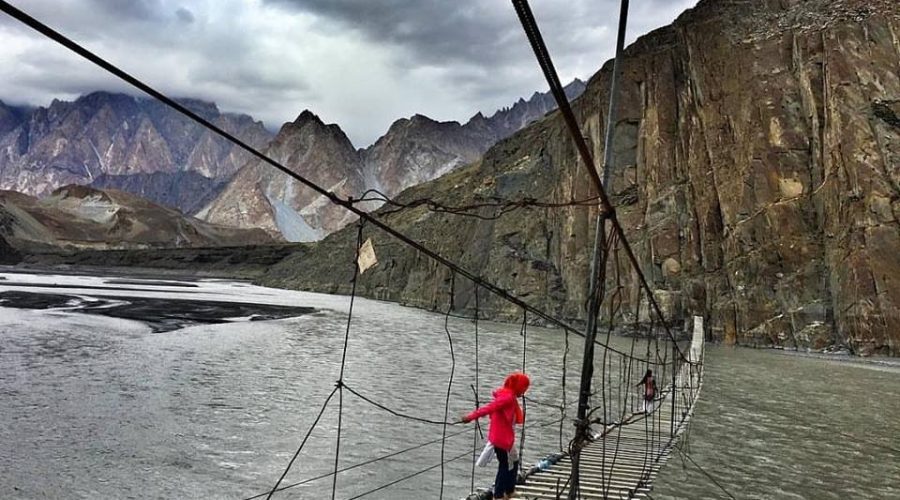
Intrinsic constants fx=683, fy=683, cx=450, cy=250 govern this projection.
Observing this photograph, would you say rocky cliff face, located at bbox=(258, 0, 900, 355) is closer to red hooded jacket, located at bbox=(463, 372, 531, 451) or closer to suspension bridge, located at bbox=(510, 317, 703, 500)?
suspension bridge, located at bbox=(510, 317, 703, 500)

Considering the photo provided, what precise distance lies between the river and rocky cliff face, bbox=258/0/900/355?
8427 mm

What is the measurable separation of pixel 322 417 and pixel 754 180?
134ft

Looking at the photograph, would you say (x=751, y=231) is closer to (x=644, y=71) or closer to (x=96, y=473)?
(x=644, y=71)

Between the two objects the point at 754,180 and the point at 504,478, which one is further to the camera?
the point at 754,180

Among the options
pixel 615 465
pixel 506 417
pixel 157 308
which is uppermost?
pixel 506 417

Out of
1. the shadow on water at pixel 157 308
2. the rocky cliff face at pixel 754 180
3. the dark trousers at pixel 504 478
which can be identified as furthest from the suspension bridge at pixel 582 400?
the shadow on water at pixel 157 308

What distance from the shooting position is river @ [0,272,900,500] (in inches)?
505

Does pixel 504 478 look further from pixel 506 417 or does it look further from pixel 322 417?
pixel 322 417

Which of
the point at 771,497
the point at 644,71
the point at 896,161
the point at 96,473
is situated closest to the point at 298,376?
the point at 96,473

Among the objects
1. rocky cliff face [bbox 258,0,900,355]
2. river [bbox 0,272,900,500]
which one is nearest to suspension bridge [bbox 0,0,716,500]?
river [bbox 0,272,900,500]

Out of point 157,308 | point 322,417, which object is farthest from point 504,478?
point 157,308

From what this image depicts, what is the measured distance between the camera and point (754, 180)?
162 feet

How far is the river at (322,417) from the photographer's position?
12.8 metres

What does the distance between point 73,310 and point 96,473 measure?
40.3m
